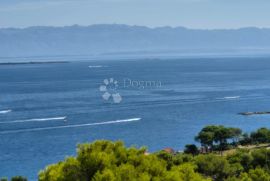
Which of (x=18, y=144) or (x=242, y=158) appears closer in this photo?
(x=242, y=158)

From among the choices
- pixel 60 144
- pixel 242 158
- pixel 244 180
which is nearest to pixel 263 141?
pixel 242 158

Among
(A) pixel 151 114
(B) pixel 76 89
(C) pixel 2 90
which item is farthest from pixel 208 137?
(C) pixel 2 90

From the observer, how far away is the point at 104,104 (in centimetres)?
9281

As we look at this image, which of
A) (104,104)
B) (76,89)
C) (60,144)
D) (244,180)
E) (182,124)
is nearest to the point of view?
(244,180)

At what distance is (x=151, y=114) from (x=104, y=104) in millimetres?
14682

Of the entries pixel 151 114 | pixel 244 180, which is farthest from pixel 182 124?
pixel 244 180

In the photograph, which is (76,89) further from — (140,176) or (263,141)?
(140,176)

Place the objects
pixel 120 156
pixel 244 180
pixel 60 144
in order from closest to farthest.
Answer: pixel 120 156
pixel 244 180
pixel 60 144

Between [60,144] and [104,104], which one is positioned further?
[104,104]

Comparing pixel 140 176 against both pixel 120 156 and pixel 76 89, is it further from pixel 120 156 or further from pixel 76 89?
→ pixel 76 89

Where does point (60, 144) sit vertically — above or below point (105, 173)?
below

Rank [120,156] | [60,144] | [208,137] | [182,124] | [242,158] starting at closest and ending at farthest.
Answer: [120,156] < [242,158] < [208,137] < [60,144] < [182,124]

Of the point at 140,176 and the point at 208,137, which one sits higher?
the point at 140,176

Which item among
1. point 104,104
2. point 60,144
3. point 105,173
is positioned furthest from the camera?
point 104,104
